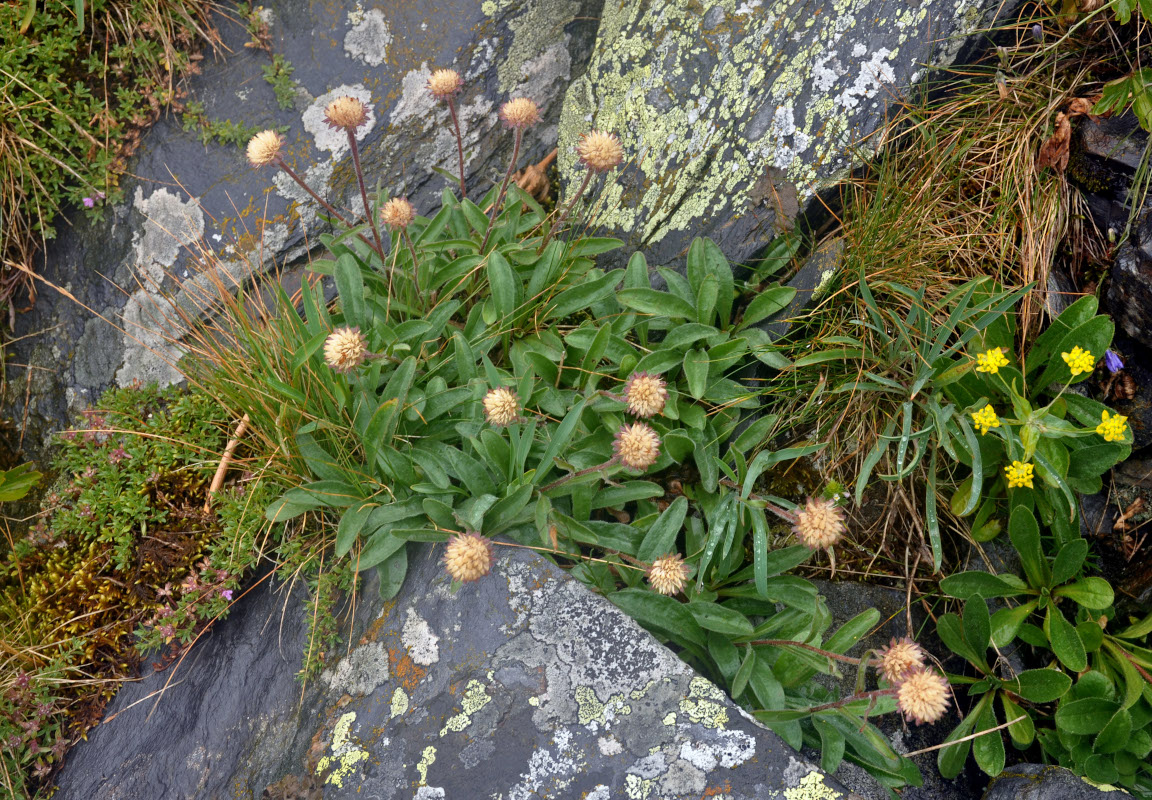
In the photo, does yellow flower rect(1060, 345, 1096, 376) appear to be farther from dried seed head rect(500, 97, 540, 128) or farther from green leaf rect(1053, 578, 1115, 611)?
dried seed head rect(500, 97, 540, 128)

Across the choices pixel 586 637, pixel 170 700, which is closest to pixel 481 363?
pixel 586 637

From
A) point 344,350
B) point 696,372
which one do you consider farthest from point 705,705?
point 344,350

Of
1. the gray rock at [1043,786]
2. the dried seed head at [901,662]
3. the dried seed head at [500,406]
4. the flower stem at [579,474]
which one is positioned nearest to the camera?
the dried seed head at [901,662]

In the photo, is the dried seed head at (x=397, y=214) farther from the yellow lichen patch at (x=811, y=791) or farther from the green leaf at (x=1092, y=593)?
the green leaf at (x=1092, y=593)

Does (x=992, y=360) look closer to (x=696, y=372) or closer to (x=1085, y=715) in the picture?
(x=696, y=372)

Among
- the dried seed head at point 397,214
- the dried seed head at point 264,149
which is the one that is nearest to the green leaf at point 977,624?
the dried seed head at point 397,214

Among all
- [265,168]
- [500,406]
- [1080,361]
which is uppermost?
[265,168]

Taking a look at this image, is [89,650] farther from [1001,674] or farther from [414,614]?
[1001,674]
